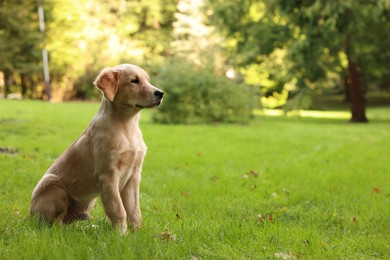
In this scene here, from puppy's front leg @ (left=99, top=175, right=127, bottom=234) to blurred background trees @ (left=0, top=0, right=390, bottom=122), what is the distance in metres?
12.1

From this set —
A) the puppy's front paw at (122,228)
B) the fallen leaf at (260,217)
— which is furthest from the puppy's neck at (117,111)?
the fallen leaf at (260,217)

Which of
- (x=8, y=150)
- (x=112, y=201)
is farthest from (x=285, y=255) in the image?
(x=8, y=150)

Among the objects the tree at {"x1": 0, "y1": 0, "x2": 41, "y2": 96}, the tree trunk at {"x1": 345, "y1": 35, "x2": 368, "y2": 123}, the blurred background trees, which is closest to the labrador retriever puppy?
the blurred background trees

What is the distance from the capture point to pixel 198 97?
17.3m

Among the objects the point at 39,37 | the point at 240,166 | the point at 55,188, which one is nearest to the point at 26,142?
the point at 240,166

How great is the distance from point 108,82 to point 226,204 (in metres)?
Answer: 2.48

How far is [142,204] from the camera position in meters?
5.41

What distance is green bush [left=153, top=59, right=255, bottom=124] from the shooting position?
17.1 m

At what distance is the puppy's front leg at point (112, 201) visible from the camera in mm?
3656

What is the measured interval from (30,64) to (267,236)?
105 ft

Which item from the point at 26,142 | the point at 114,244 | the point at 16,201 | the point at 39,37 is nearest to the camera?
the point at 114,244

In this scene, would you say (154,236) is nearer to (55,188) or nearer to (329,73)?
(55,188)

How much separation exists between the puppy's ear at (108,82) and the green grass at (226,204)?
3.74 ft

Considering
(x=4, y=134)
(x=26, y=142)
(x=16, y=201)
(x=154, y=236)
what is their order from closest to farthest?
(x=154, y=236) → (x=16, y=201) → (x=26, y=142) → (x=4, y=134)
